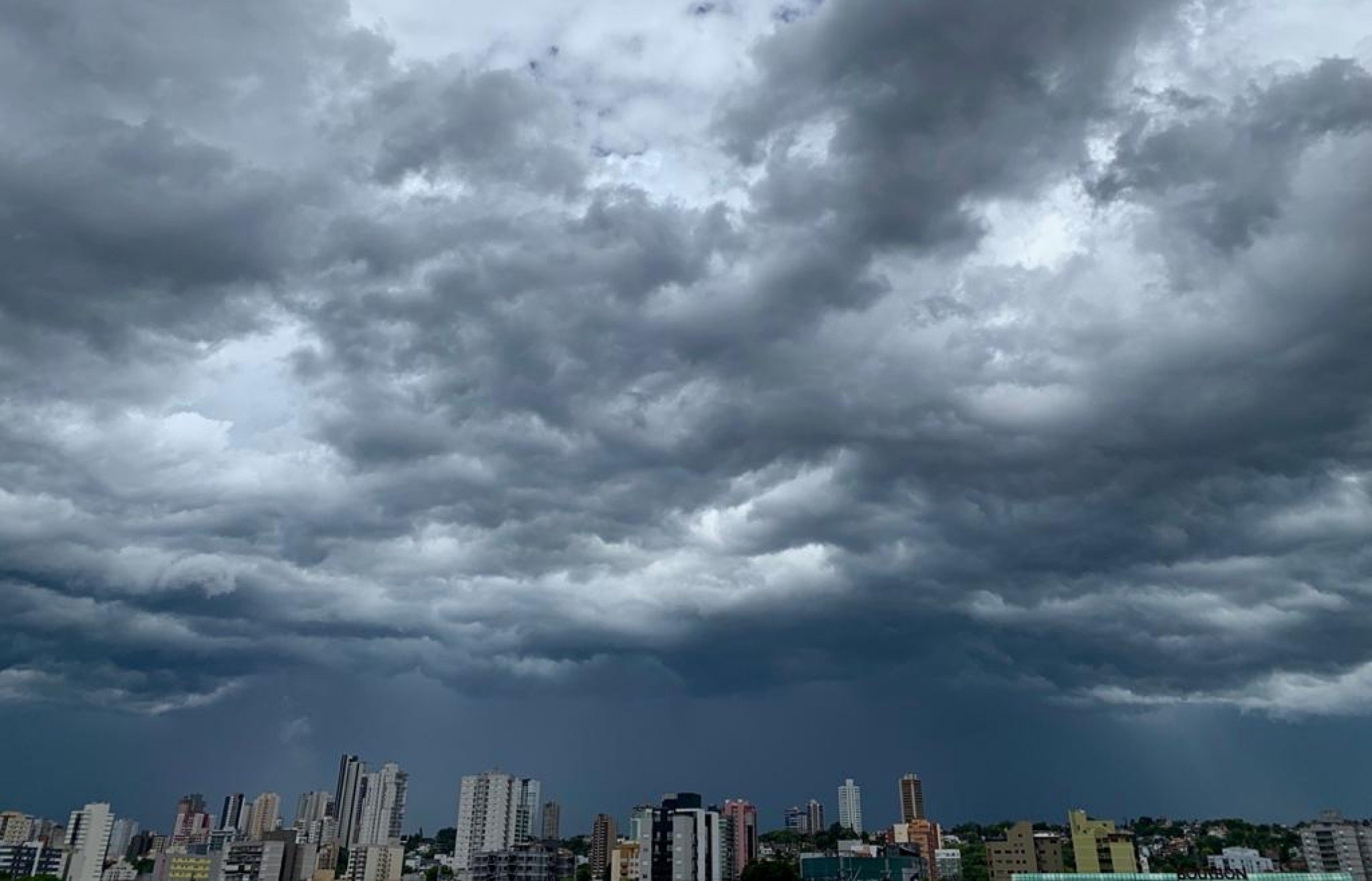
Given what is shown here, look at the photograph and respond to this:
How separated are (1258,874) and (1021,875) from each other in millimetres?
30863

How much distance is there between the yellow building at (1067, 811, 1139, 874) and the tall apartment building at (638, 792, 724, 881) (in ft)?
232

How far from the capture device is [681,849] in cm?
18938

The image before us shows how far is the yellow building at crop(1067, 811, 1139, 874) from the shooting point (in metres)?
189

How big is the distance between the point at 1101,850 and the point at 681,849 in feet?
270

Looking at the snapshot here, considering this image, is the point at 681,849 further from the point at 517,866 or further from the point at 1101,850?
the point at 1101,850

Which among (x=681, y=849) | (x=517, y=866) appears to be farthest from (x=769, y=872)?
(x=517, y=866)

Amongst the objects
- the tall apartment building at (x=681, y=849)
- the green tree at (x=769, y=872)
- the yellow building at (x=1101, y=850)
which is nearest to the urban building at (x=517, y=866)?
the tall apartment building at (x=681, y=849)

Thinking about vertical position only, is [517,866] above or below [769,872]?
above

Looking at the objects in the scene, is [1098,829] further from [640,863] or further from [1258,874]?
[640,863]

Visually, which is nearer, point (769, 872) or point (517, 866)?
point (769, 872)

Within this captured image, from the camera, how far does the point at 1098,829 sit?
195375 mm

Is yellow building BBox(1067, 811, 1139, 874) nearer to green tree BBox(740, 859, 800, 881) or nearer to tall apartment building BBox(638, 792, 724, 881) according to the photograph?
green tree BBox(740, 859, 800, 881)

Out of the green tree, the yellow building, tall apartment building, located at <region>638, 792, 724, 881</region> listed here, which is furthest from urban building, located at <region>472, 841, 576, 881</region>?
the yellow building

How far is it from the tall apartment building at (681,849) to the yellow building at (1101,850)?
70.7 meters
